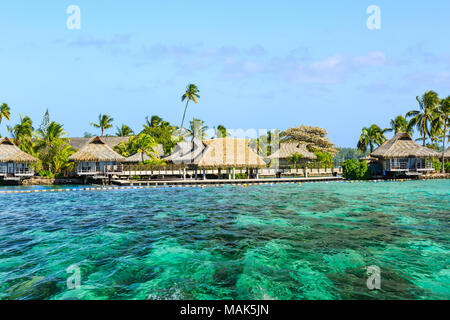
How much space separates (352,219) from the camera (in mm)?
12742

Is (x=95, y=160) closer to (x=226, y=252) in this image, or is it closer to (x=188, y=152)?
(x=188, y=152)

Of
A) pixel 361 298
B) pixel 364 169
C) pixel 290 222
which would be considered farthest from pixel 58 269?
pixel 364 169

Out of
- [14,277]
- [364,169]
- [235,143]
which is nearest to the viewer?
[14,277]

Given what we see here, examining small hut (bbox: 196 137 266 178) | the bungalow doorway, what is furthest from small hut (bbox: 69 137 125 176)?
small hut (bbox: 196 137 266 178)

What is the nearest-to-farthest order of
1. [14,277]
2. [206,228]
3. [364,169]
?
[14,277] < [206,228] < [364,169]

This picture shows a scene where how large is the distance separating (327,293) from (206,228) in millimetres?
6088

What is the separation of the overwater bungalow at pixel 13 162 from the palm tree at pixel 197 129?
20172mm

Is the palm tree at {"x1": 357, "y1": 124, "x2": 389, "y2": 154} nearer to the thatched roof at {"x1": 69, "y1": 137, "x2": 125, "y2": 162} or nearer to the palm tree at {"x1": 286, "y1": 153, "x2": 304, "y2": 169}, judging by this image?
the palm tree at {"x1": 286, "y1": 153, "x2": 304, "y2": 169}

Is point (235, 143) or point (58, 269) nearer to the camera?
point (58, 269)

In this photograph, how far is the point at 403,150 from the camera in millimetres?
33938

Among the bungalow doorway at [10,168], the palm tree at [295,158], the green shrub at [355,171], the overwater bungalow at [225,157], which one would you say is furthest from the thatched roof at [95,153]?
the green shrub at [355,171]

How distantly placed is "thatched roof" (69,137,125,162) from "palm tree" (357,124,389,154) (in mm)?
40384
